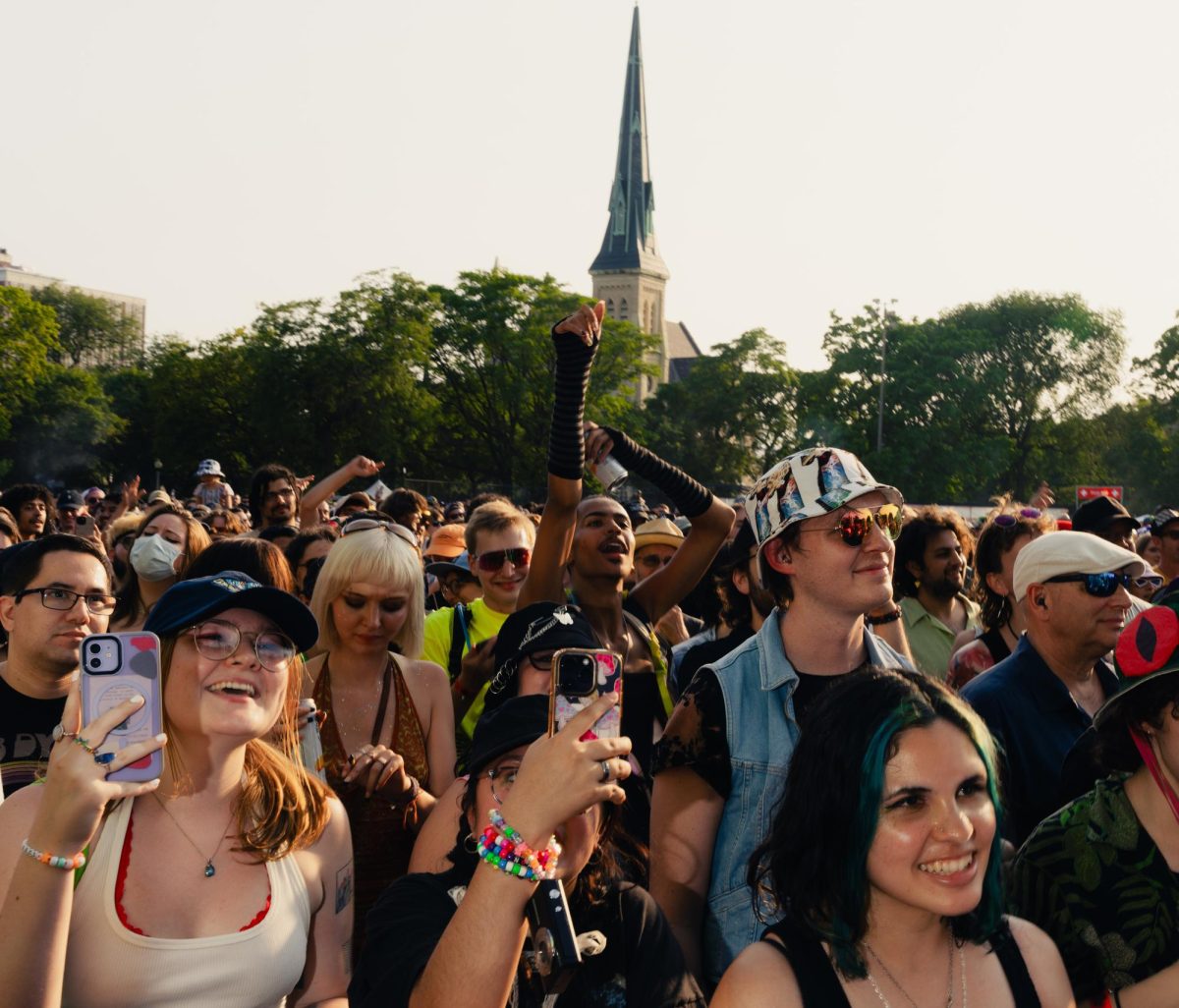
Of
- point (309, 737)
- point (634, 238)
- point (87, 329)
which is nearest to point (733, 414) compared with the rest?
point (634, 238)

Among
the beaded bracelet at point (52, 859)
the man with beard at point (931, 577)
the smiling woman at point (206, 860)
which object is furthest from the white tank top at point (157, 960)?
the man with beard at point (931, 577)

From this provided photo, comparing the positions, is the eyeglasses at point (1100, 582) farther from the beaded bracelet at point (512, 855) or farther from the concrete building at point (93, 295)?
the concrete building at point (93, 295)

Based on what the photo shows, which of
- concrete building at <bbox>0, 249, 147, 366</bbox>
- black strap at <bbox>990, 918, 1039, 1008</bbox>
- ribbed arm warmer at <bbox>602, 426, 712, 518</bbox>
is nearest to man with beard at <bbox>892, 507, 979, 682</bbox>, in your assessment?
ribbed arm warmer at <bbox>602, 426, 712, 518</bbox>

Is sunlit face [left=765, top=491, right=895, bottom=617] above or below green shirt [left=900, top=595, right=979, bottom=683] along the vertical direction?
above

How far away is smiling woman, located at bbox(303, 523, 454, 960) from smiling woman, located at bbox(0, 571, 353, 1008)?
1.03 m

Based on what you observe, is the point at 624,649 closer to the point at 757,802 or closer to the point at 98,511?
the point at 757,802

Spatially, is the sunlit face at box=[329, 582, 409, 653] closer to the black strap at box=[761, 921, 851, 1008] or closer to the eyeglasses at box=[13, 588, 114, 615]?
the eyeglasses at box=[13, 588, 114, 615]

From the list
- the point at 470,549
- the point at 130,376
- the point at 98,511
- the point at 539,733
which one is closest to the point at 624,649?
the point at 470,549

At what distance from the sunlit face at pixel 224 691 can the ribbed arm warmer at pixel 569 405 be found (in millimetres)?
1493

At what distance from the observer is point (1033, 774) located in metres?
3.93

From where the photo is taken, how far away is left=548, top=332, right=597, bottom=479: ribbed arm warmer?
4211 millimetres

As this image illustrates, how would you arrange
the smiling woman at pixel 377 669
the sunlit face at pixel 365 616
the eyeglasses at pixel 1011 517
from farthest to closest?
the eyeglasses at pixel 1011 517, the sunlit face at pixel 365 616, the smiling woman at pixel 377 669

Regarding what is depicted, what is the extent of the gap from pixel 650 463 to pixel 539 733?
2.55 meters

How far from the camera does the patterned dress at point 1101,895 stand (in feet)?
9.03
